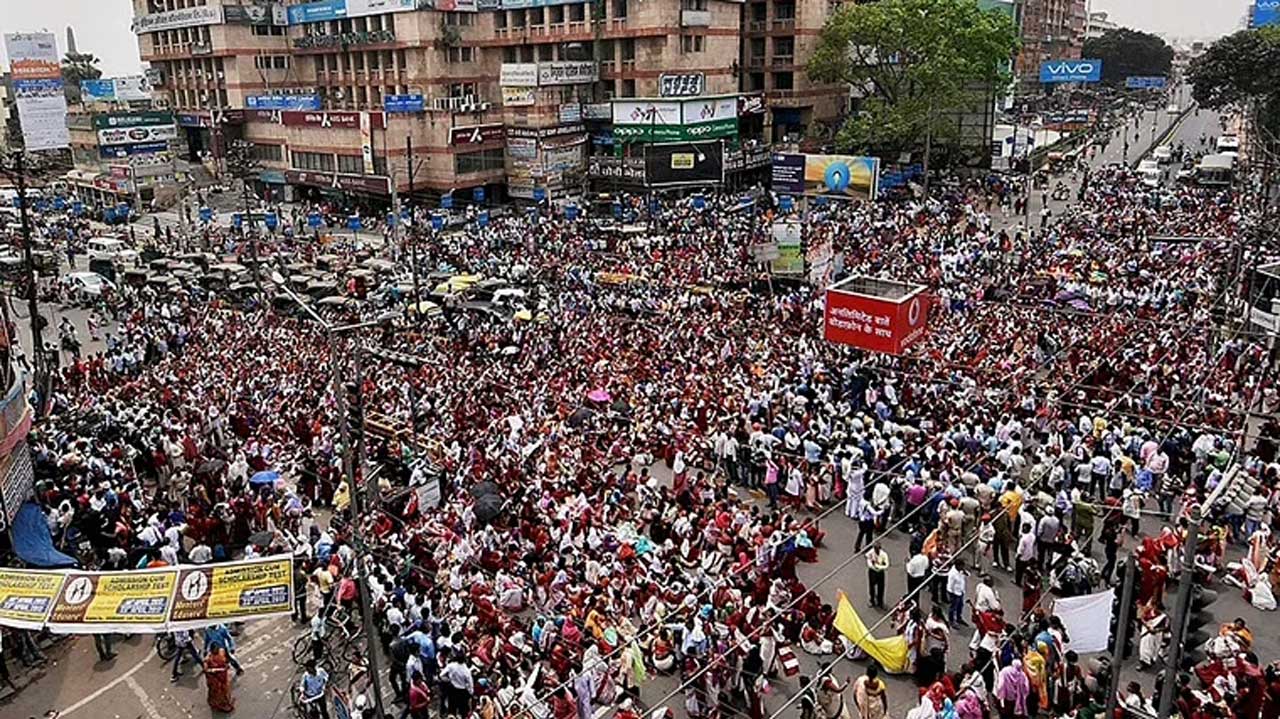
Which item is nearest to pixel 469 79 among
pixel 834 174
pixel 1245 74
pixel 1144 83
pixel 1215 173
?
pixel 834 174

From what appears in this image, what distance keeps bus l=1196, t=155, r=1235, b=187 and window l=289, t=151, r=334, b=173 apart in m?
50.0

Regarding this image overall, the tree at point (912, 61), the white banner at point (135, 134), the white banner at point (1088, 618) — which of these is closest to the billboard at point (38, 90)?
the white banner at point (135, 134)

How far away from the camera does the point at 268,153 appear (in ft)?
209

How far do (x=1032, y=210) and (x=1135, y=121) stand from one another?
55039 mm

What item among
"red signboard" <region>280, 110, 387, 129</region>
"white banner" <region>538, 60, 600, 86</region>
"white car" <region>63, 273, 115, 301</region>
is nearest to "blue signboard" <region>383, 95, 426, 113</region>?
"red signboard" <region>280, 110, 387, 129</region>

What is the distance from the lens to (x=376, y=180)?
54156 mm

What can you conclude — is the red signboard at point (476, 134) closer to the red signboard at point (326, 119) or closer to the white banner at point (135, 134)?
the red signboard at point (326, 119)

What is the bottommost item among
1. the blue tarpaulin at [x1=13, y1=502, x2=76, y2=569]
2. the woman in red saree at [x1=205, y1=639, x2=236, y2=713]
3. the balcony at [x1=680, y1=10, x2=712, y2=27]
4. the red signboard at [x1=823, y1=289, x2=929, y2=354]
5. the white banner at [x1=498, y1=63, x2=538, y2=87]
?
the woman in red saree at [x1=205, y1=639, x2=236, y2=713]

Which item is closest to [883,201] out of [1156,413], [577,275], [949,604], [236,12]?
[577,275]

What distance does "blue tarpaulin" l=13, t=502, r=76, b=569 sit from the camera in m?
16.5

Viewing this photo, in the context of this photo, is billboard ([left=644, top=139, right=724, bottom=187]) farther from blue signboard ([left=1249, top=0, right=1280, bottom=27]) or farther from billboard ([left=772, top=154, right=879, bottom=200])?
blue signboard ([left=1249, top=0, right=1280, bottom=27])

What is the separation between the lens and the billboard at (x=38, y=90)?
210 feet

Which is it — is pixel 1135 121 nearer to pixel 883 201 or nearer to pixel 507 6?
pixel 883 201

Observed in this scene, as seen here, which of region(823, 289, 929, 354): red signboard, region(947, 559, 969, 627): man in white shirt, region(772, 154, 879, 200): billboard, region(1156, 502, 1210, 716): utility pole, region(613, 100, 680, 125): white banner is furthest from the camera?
region(613, 100, 680, 125): white banner
